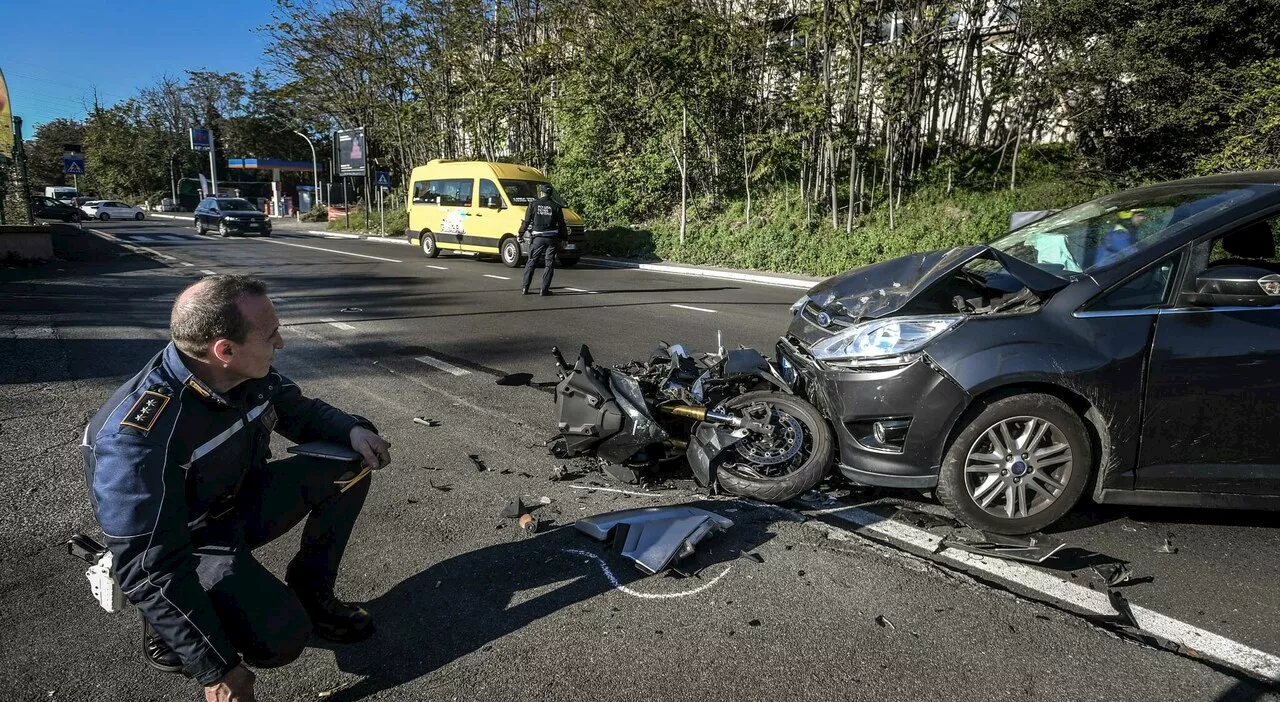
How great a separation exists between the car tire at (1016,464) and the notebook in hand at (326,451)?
257 centimetres

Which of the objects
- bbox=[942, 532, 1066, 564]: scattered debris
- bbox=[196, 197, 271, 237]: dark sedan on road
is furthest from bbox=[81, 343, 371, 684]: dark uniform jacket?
bbox=[196, 197, 271, 237]: dark sedan on road

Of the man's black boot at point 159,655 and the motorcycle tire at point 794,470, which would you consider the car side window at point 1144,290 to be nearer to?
the motorcycle tire at point 794,470

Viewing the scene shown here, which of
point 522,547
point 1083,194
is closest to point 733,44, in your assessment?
point 1083,194

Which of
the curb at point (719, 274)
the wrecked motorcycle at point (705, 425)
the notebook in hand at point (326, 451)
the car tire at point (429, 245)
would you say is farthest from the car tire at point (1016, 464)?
the car tire at point (429, 245)

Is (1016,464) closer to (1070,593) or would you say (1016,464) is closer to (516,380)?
(1070,593)

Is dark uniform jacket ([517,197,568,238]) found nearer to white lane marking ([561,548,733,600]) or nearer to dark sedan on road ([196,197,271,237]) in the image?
white lane marking ([561,548,733,600])

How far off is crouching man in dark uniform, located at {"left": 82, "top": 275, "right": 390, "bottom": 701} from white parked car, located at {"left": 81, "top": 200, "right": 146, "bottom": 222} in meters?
57.3

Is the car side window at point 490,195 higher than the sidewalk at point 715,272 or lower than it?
higher

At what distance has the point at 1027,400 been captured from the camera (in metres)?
3.31

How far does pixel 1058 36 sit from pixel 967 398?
46.4 feet

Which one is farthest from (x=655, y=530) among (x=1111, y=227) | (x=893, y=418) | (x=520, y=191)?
(x=520, y=191)

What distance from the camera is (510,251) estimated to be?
18.6m

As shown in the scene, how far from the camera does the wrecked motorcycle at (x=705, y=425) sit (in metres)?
3.82

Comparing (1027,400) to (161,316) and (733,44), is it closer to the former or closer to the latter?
(161,316)
